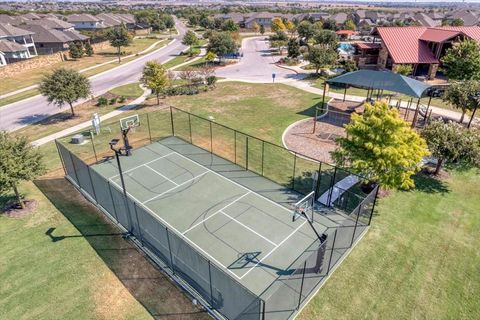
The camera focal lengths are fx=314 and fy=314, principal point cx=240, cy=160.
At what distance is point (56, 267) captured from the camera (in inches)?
565

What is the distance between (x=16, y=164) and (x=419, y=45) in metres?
53.9

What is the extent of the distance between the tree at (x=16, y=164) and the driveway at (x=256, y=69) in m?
35.4

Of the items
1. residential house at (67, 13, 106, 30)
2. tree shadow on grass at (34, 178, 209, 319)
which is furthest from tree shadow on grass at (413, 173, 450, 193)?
residential house at (67, 13, 106, 30)

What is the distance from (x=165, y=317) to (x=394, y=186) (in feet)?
43.6

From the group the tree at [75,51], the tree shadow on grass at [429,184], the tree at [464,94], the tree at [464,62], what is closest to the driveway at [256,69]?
the tree at [464,62]

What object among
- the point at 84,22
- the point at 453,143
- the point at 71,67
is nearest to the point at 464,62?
the point at 453,143

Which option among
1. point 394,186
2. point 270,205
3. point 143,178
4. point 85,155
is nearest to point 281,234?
point 270,205

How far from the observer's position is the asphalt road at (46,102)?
109ft

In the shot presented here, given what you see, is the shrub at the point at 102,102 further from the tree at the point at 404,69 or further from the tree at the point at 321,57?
the tree at the point at 404,69

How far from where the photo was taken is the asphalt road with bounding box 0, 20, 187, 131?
33344 mm

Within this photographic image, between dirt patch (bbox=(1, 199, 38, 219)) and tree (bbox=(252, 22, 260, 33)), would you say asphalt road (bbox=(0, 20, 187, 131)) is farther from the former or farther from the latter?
tree (bbox=(252, 22, 260, 33))

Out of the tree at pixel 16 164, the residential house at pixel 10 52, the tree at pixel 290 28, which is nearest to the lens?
the tree at pixel 16 164

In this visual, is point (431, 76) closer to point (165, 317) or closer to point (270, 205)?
point (270, 205)

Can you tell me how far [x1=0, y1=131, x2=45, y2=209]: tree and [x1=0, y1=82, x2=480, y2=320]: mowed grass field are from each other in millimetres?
2356
